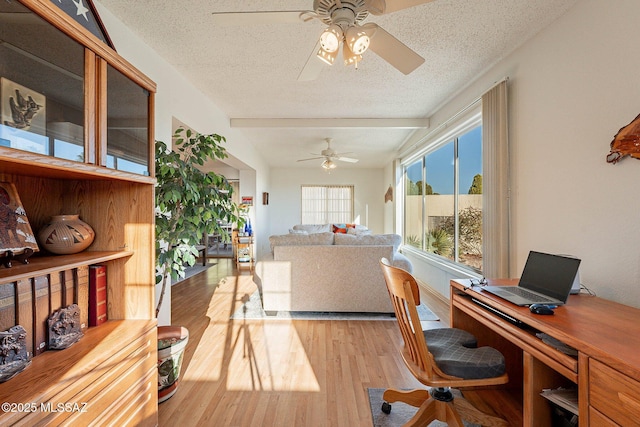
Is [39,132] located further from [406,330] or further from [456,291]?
[456,291]

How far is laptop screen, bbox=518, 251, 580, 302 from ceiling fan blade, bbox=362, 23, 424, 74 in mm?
1383

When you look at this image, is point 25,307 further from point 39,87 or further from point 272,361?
point 272,361

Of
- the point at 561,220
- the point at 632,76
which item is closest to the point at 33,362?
the point at 561,220

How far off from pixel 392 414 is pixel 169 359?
1492mm

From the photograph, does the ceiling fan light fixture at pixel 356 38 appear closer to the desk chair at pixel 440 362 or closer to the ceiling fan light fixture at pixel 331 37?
the ceiling fan light fixture at pixel 331 37

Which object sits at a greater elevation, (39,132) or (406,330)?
(39,132)

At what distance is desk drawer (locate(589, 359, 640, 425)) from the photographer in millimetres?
805

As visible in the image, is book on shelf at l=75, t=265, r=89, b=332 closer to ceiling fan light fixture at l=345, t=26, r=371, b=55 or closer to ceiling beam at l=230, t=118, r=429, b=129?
ceiling fan light fixture at l=345, t=26, r=371, b=55

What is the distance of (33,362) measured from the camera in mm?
1058

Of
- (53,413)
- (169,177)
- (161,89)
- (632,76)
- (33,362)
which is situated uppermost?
(161,89)

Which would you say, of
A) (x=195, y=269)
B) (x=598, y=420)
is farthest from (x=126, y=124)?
(x=195, y=269)

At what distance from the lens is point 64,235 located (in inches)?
49.1

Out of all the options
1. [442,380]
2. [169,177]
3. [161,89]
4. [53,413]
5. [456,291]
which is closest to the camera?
[53,413]

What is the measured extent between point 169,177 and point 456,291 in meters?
2.16
